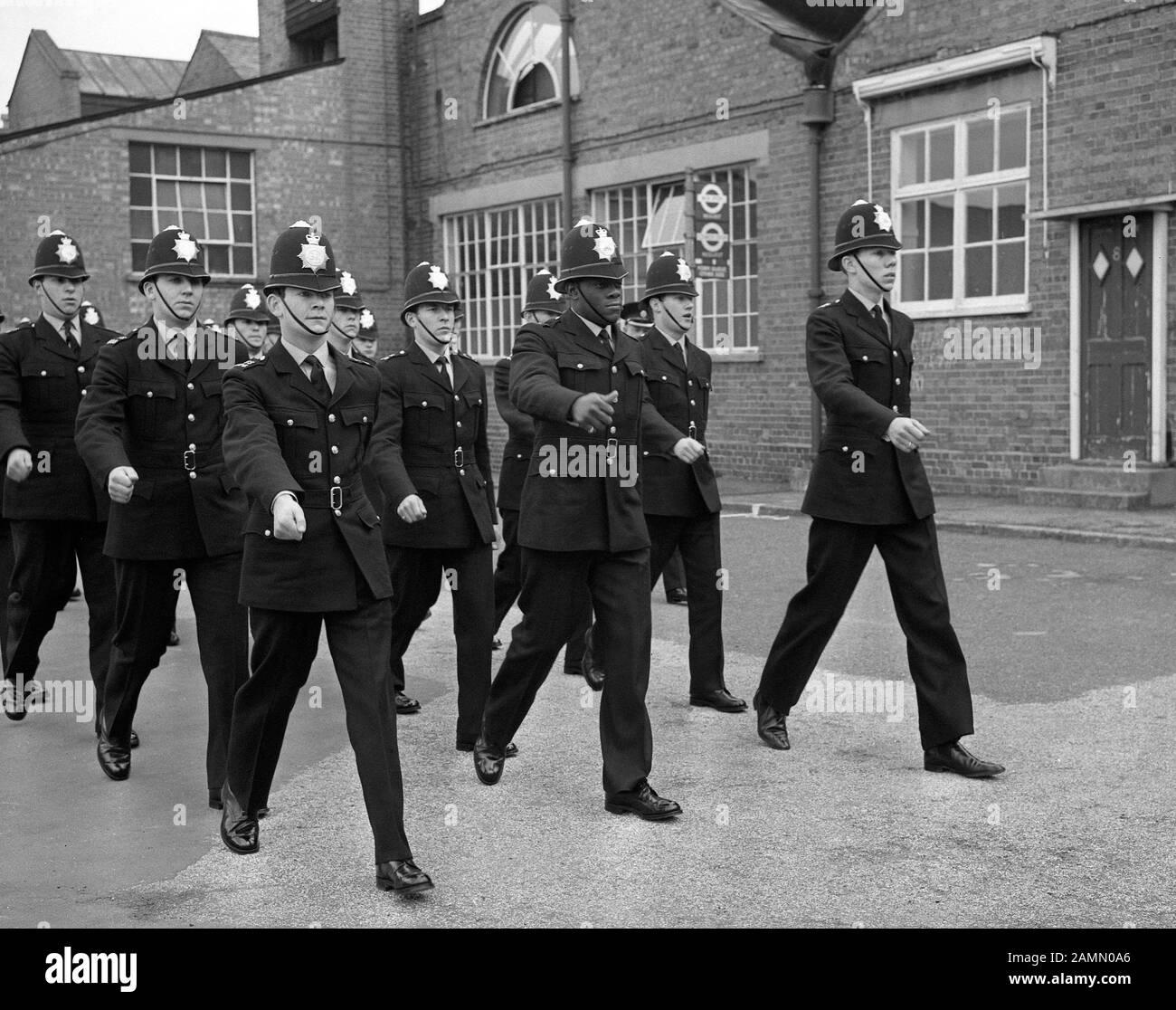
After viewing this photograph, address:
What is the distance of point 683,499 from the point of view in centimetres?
721

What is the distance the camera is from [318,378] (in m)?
4.82

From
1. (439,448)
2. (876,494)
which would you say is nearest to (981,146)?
(439,448)

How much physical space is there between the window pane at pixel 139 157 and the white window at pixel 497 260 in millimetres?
4996

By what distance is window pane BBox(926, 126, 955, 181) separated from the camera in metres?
16.3

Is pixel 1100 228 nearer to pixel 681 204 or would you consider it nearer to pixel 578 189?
pixel 681 204

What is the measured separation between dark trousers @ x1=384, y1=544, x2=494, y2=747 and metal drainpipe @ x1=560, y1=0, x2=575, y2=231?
52.3 feet

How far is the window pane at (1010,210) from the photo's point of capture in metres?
→ 15.6

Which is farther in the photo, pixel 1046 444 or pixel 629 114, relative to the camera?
pixel 629 114

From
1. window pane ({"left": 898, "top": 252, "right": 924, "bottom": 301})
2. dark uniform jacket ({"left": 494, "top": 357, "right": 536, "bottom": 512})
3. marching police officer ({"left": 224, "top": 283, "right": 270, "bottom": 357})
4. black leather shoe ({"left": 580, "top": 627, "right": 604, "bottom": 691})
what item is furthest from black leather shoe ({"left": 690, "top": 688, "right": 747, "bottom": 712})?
window pane ({"left": 898, "top": 252, "right": 924, "bottom": 301})

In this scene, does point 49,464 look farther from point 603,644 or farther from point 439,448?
point 603,644

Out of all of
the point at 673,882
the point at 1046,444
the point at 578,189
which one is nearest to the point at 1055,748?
the point at 673,882

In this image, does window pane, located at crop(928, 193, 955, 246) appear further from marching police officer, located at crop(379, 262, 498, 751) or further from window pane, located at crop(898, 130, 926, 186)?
marching police officer, located at crop(379, 262, 498, 751)

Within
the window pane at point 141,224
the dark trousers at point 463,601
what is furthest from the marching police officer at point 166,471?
the window pane at point 141,224
